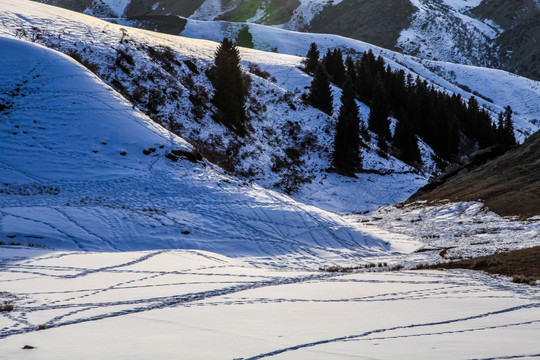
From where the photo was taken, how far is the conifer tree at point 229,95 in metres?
42.4

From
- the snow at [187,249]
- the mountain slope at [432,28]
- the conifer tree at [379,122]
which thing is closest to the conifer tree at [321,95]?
the conifer tree at [379,122]

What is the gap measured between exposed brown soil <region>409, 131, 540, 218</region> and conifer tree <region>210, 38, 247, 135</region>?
60.6 feet

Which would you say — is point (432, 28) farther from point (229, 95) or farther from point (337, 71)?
point (229, 95)

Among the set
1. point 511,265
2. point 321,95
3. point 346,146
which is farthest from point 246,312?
point 321,95

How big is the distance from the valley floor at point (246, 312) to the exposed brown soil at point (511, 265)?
0.83 m

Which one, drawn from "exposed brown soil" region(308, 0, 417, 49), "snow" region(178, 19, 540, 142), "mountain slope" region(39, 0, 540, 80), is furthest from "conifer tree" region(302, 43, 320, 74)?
"exposed brown soil" region(308, 0, 417, 49)

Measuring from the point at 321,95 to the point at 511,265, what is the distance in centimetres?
4076

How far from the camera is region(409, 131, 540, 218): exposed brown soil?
94.2ft

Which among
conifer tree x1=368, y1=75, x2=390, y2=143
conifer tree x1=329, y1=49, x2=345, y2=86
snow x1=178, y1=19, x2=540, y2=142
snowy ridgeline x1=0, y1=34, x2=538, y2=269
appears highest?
snow x1=178, y1=19, x2=540, y2=142

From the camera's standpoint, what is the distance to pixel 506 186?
3319cm

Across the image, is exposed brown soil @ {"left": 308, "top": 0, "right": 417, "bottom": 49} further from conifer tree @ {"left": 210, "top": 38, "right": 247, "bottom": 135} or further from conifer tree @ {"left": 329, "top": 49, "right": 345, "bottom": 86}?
conifer tree @ {"left": 210, "top": 38, "right": 247, "bottom": 135}

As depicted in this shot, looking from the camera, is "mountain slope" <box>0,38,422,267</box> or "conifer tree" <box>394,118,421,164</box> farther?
"conifer tree" <box>394,118,421,164</box>

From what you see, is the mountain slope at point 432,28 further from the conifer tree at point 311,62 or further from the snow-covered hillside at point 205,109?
the snow-covered hillside at point 205,109

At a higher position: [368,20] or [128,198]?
[368,20]
